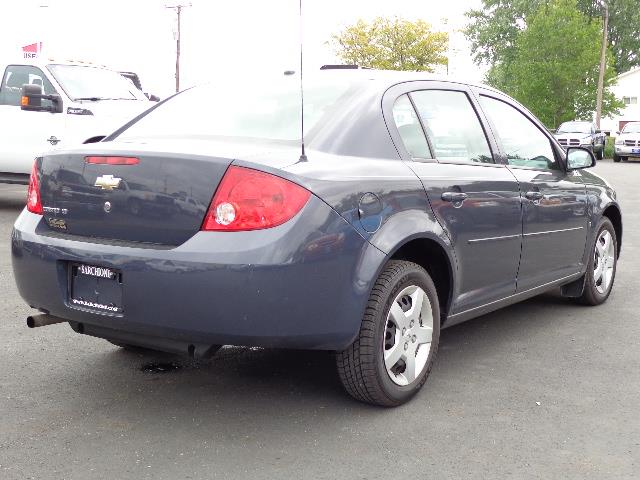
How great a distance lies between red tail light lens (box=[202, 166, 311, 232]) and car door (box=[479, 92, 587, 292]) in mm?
1960

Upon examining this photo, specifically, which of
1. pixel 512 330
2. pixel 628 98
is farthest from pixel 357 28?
pixel 512 330

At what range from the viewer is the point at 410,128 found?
4.20 meters

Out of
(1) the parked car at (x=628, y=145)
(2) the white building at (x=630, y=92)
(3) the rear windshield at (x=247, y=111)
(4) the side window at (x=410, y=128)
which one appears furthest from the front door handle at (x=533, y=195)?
(2) the white building at (x=630, y=92)

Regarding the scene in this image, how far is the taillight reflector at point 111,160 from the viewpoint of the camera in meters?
3.51

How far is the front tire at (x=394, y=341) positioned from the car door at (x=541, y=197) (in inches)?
43.5

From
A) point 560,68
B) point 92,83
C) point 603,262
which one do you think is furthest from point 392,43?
point 603,262

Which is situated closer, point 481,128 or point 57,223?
point 57,223

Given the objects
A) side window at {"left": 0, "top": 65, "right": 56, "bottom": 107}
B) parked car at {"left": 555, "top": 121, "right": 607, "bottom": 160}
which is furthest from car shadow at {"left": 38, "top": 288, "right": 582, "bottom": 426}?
parked car at {"left": 555, "top": 121, "right": 607, "bottom": 160}

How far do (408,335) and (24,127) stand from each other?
8159 millimetres

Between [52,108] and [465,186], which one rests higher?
[52,108]

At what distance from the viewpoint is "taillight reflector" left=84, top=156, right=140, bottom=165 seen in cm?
351

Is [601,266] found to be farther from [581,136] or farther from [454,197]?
[581,136]

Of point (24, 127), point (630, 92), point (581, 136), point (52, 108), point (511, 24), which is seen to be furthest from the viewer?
point (630, 92)

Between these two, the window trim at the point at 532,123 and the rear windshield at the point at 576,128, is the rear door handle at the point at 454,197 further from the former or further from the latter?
the rear windshield at the point at 576,128
